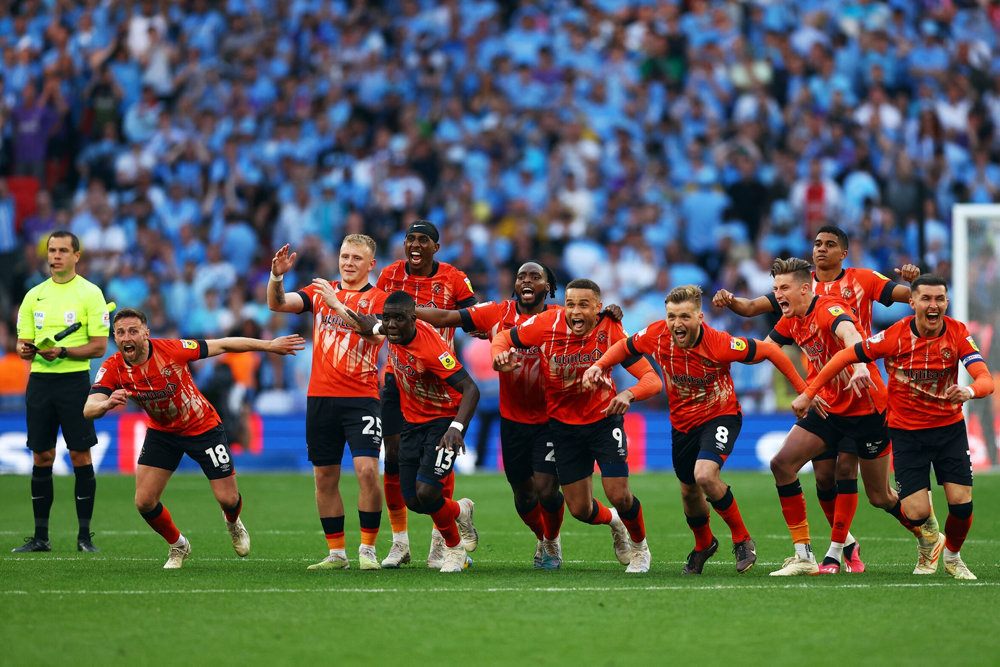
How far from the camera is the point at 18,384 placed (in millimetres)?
19344

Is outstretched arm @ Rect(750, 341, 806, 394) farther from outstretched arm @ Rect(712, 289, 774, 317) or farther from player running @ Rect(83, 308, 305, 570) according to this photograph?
player running @ Rect(83, 308, 305, 570)

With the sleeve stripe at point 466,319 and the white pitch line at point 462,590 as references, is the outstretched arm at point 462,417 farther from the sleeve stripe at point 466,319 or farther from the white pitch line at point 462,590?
the white pitch line at point 462,590

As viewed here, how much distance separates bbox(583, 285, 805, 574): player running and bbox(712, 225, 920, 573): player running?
0.70 m

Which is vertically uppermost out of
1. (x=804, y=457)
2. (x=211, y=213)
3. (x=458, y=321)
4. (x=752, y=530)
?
(x=211, y=213)

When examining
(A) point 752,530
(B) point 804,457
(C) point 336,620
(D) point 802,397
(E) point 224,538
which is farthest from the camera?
(A) point 752,530

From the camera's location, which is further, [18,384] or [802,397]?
[18,384]

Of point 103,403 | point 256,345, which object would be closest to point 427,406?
point 256,345

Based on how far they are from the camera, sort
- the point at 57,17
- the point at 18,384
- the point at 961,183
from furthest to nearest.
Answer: the point at 57,17, the point at 961,183, the point at 18,384

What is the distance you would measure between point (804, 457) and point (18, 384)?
13.5m

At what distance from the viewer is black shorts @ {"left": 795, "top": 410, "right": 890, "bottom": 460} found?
983cm

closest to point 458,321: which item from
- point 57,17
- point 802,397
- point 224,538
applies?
point 802,397

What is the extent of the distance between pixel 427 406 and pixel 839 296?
3.35 metres

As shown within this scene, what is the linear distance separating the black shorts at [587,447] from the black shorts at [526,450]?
0.54ft

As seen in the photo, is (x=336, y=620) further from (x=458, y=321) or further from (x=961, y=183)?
(x=961, y=183)
